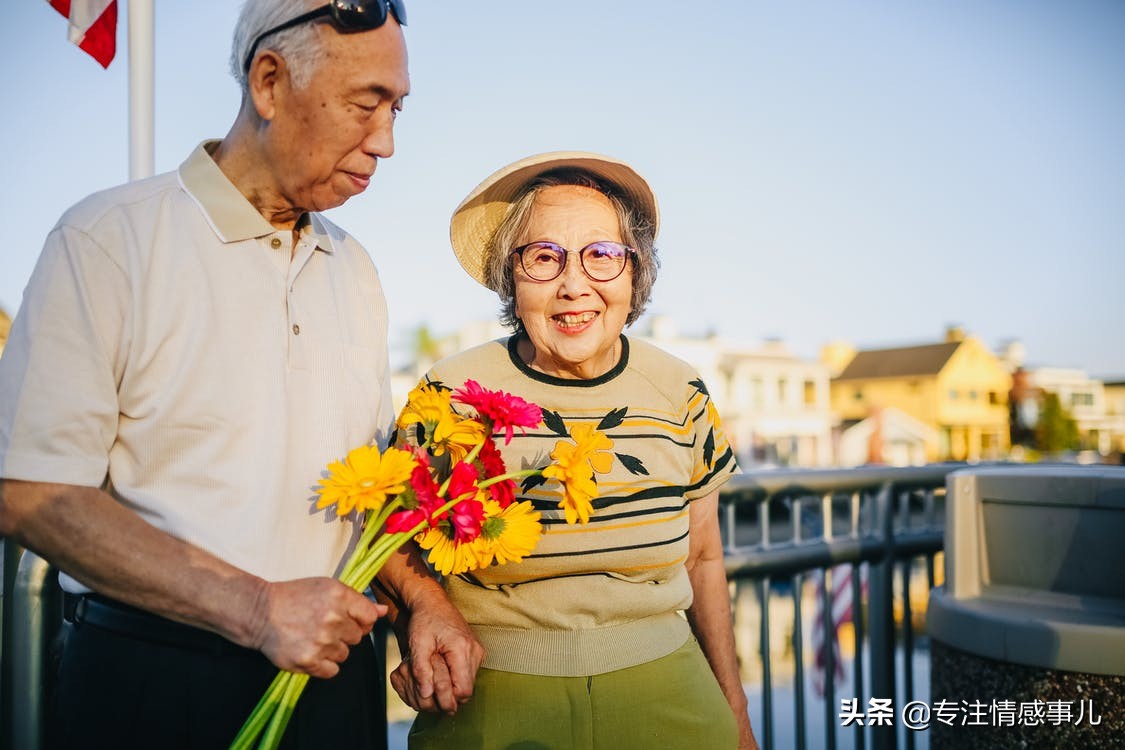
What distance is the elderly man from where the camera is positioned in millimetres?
1242

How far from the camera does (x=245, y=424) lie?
142 centimetres

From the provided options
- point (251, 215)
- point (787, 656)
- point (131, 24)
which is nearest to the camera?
point (251, 215)

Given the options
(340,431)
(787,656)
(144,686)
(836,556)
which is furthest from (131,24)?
(787,656)

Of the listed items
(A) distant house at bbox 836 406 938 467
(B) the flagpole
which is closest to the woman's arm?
(B) the flagpole

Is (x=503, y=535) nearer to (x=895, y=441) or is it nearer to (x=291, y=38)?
(x=291, y=38)

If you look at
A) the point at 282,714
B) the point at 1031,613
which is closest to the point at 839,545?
the point at 1031,613

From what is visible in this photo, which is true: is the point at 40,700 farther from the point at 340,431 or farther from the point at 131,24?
the point at 131,24

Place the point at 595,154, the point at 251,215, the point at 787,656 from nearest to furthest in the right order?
the point at 251,215, the point at 595,154, the point at 787,656

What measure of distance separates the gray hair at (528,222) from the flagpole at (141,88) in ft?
4.37

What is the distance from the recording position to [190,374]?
4.54 feet

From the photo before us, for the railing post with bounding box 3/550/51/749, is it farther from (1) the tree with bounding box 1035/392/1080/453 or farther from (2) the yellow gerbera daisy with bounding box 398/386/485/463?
(1) the tree with bounding box 1035/392/1080/453

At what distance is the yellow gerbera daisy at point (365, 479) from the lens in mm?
1250

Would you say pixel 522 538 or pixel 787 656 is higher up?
pixel 522 538

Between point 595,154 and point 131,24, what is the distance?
1978mm
